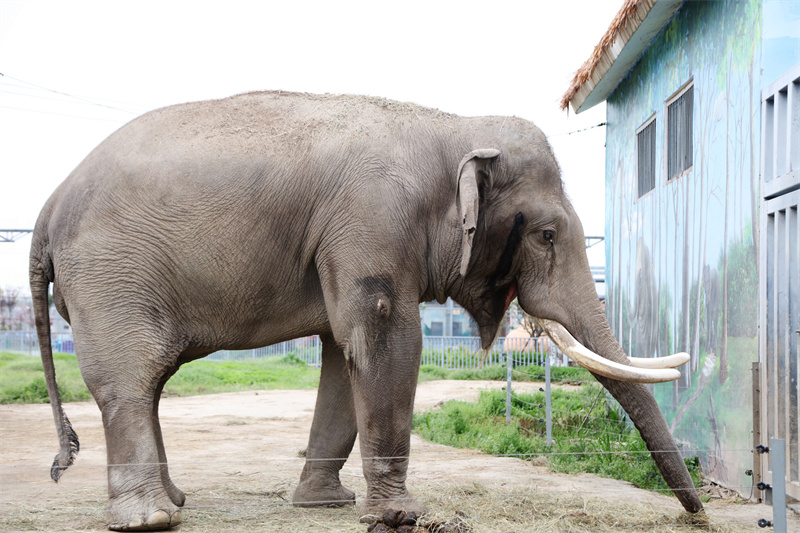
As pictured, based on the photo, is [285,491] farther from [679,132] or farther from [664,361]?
[679,132]

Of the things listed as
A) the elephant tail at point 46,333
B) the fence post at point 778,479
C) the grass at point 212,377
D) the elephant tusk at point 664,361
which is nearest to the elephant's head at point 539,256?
the elephant tusk at point 664,361

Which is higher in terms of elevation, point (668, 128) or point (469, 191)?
point (668, 128)

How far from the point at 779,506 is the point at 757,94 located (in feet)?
11.6

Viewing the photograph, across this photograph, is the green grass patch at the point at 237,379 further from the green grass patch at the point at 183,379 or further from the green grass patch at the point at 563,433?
the green grass patch at the point at 563,433

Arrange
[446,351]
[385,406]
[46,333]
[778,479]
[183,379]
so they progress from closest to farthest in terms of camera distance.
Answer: [778,479] → [385,406] → [46,333] → [183,379] → [446,351]

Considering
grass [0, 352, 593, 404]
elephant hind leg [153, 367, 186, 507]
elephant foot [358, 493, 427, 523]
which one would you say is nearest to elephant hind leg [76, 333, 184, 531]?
elephant hind leg [153, 367, 186, 507]

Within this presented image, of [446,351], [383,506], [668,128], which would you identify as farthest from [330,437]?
[446,351]

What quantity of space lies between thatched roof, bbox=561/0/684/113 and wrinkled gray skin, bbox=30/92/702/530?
3.60 metres

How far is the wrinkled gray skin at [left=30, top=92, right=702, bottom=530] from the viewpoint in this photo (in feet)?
15.1

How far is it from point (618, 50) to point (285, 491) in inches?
228

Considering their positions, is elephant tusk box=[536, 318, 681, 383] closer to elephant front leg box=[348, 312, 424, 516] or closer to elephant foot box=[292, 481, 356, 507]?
elephant front leg box=[348, 312, 424, 516]

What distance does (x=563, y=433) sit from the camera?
946 cm

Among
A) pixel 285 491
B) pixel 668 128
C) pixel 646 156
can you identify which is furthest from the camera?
pixel 646 156

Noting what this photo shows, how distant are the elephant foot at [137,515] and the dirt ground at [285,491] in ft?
0.55
